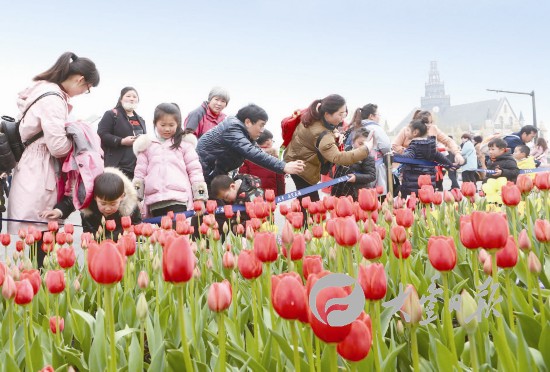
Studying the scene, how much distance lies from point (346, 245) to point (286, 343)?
11.1 inches

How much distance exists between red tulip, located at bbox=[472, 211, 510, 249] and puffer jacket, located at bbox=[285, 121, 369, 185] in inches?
132

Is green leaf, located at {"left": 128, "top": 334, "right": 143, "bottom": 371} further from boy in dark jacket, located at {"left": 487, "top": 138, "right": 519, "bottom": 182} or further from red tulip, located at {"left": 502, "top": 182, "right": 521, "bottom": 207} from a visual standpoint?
boy in dark jacket, located at {"left": 487, "top": 138, "right": 519, "bottom": 182}

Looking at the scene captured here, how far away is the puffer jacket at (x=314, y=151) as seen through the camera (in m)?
4.36

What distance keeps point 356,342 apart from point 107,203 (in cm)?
292

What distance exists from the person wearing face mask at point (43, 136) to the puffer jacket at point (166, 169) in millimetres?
646

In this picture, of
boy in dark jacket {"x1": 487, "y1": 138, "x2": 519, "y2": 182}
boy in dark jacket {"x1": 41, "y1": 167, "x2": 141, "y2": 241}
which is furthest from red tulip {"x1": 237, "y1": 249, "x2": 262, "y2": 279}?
boy in dark jacket {"x1": 487, "y1": 138, "x2": 519, "y2": 182}

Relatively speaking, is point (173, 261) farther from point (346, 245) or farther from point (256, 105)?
point (256, 105)

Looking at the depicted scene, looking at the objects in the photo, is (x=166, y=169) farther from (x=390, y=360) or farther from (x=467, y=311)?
(x=467, y=311)

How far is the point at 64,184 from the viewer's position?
3486 mm

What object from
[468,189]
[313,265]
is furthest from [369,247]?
[468,189]

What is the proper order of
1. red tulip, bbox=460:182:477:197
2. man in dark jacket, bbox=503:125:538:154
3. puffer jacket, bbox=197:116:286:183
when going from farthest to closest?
man in dark jacket, bbox=503:125:538:154
puffer jacket, bbox=197:116:286:183
red tulip, bbox=460:182:477:197

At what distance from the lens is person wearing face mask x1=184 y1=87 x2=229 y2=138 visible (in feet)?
16.6

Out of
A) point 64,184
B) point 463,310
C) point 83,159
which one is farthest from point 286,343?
point 64,184

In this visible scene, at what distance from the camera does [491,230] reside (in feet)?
3.27
